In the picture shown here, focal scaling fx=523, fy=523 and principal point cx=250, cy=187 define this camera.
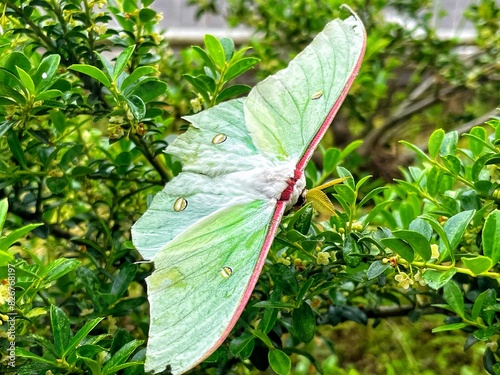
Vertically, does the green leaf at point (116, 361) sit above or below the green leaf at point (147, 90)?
below

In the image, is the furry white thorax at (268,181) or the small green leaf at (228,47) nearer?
the furry white thorax at (268,181)

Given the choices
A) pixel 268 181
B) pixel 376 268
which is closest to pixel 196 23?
pixel 268 181

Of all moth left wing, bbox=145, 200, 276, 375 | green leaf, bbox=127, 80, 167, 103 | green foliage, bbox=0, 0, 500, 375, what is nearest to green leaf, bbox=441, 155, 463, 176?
green foliage, bbox=0, 0, 500, 375

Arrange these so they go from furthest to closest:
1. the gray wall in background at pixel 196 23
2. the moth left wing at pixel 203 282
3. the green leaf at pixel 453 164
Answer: the gray wall in background at pixel 196 23 → the green leaf at pixel 453 164 → the moth left wing at pixel 203 282

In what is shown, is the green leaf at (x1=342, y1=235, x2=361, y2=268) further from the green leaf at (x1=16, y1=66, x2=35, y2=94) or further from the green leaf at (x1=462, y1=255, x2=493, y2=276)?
Answer: the green leaf at (x1=16, y1=66, x2=35, y2=94)

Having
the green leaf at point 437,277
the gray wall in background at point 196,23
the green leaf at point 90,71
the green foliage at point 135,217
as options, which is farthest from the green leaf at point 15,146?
the gray wall in background at point 196,23

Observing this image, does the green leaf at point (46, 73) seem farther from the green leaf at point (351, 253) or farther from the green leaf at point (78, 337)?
the green leaf at point (351, 253)

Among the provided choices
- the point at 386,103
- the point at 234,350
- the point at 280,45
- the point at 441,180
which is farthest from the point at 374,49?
the point at 234,350

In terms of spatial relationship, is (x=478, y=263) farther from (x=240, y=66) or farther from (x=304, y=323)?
(x=240, y=66)
